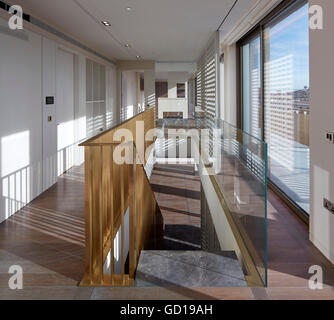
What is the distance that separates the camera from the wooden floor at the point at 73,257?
256 cm

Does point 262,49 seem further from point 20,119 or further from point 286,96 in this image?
point 20,119

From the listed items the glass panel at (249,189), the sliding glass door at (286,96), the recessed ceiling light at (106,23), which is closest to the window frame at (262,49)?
the sliding glass door at (286,96)

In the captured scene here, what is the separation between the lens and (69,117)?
7.57 meters

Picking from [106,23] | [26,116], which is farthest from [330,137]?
[106,23]

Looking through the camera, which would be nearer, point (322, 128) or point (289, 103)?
point (322, 128)

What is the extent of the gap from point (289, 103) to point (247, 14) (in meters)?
1.84

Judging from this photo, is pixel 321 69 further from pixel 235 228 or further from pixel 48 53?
pixel 48 53

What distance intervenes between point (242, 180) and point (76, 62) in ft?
18.5

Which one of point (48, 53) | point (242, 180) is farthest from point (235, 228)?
point (48, 53)

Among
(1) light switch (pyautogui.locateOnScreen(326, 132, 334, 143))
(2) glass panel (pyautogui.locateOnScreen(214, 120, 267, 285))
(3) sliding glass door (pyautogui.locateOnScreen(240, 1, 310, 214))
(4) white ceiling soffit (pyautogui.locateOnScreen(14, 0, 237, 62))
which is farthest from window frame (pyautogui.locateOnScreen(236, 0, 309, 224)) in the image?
(1) light switch (pyautogui.locateOnScreen(326, 132, 334, 143))

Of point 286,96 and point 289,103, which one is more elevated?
point 286,96

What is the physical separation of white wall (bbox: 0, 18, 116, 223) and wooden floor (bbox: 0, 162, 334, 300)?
0.95 feet

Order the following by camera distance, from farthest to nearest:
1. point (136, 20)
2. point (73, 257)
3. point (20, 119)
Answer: point (136, 20) → point (20, 119) → point (73, 257)

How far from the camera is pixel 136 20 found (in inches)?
236
